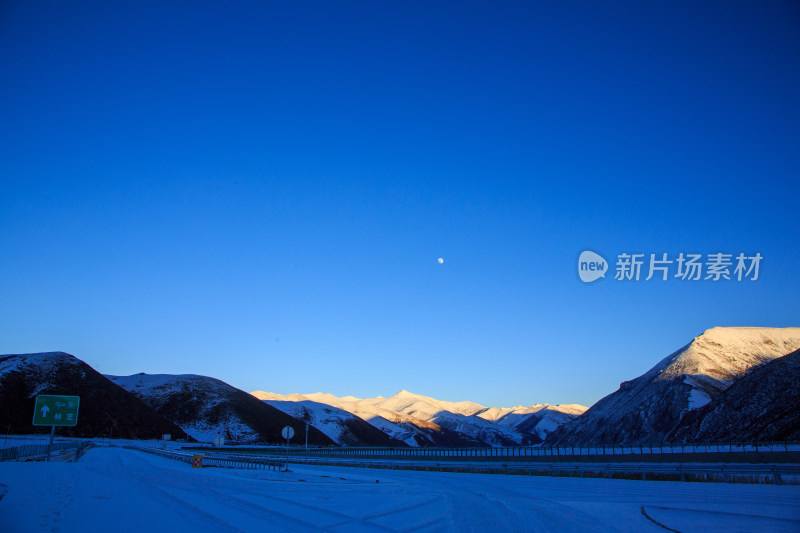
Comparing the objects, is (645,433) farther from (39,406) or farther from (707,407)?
(39,406)

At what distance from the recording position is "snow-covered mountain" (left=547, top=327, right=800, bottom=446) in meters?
91.3

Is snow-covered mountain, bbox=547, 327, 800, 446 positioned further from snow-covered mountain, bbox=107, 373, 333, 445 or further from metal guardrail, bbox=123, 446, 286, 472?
snow-covered mountain, bbox=107, 373, 333, 445

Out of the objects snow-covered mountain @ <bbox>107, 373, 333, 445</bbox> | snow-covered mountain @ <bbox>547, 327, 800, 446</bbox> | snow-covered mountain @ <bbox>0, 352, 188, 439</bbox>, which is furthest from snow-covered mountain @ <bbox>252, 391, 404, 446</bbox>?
snow-covered mountain @ <bbox>547, 327, 800, 446</bbox>

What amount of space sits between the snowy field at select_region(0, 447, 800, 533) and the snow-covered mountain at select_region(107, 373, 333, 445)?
12695cm

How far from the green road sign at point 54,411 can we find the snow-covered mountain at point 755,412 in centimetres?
7331

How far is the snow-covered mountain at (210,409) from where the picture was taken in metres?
145

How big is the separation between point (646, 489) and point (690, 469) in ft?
20.0

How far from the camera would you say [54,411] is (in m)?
46.1

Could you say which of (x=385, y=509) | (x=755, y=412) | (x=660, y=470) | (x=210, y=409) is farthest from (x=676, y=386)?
(x=210, y=409)

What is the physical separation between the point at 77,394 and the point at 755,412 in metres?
140

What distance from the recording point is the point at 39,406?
4531 cm

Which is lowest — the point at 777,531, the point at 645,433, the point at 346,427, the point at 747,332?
the point at 346,427

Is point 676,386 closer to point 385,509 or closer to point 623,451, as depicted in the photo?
point 623,451

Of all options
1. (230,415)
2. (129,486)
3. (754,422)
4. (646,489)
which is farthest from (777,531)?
(230,415)
